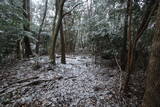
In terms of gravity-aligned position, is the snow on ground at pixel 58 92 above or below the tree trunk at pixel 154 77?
below

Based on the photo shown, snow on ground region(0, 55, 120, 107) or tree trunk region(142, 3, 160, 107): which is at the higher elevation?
tree trunk region(142, 3, 160, 107)

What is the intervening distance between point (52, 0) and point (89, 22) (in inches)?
318

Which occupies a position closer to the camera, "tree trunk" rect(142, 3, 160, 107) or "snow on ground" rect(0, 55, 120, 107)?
"tree trunk" rect(142, 3, 160, 107)

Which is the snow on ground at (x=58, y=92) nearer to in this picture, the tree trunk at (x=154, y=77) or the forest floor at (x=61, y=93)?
the forest floor at (x=61, y=93)

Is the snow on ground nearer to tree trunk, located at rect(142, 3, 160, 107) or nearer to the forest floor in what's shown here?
the forest floor

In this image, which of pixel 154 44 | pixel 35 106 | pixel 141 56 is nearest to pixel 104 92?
pixel 35 106

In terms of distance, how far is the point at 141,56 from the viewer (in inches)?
259

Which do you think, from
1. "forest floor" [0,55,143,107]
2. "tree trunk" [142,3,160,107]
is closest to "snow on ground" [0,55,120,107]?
"forest floor" [0,55,143,107]

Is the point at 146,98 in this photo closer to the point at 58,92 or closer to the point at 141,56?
the point at 58,92

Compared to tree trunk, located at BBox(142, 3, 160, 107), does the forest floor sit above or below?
below

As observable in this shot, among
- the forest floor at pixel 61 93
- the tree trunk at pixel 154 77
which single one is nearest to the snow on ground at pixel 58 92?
the forest floor at pixel 61 93

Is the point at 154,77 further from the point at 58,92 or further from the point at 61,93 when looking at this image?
the point at 58,92

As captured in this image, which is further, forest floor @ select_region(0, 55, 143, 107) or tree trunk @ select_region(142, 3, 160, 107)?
forest floor @ select_region(0, 55, 143, 107)

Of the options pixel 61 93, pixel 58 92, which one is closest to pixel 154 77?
pixel 61 93
